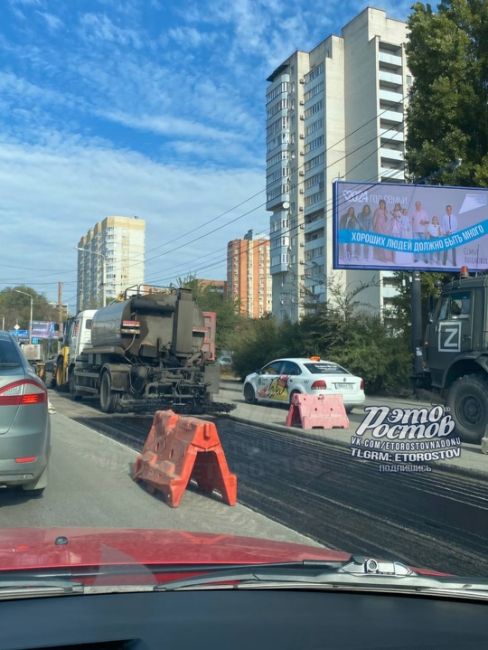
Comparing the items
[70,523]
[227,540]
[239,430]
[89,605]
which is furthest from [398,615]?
[239,430]

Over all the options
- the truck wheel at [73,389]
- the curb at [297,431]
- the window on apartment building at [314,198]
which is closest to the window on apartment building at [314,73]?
the window on apartment building at [314,198]

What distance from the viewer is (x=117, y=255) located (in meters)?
62.2

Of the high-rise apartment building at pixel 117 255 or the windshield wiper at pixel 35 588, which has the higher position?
the high-rise apartment building at pixel 117 255

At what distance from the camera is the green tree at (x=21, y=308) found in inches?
3735

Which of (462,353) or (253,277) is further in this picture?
(253,277)

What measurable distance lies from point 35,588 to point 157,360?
14300mm

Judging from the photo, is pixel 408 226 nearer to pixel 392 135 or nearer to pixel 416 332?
pixel 416 332

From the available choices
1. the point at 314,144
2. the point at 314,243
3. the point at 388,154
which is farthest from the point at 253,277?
the point at 388,154

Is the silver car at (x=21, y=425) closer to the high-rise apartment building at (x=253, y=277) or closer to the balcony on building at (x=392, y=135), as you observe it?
the balcony on building at (x=392, y=135)

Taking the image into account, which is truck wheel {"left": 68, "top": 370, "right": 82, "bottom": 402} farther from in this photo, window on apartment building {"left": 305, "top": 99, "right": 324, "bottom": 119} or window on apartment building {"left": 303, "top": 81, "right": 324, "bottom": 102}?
window on apartment building {"left": 303, "top": 81, "right": 324, "bottom": 102}

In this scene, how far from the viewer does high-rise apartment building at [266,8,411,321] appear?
78062 mm

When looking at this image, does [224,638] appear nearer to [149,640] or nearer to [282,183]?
[149,640]
